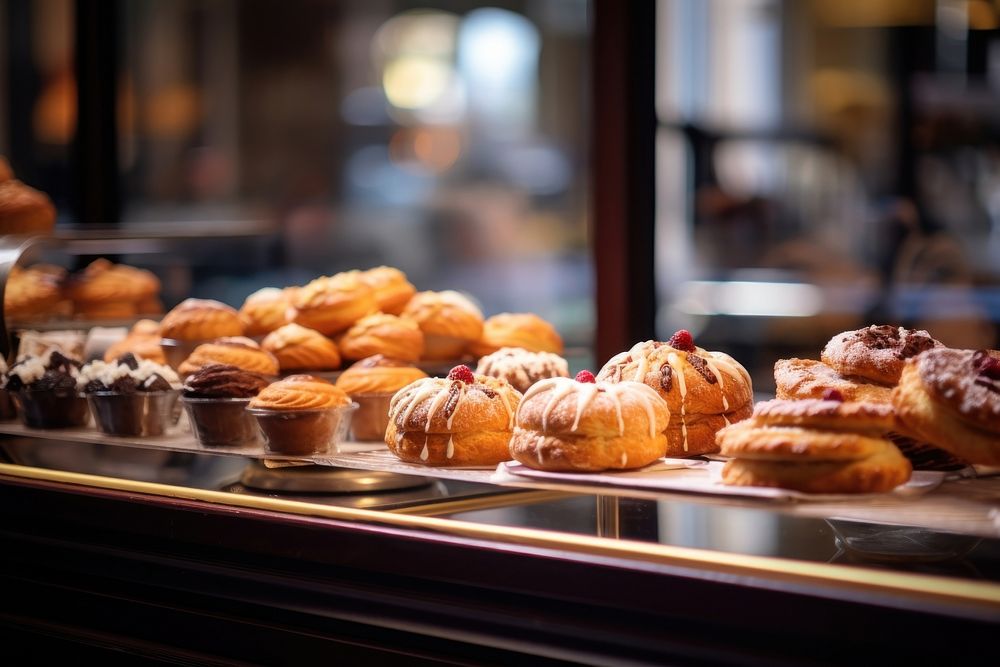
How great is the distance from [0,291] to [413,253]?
23.7 feet

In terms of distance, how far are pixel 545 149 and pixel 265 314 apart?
739 cm

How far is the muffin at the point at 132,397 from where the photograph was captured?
265 centimetres

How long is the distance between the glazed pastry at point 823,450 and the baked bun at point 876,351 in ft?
0.69

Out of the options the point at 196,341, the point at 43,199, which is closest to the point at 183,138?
the point at 43,199

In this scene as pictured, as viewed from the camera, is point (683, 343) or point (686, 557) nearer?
point (686, 557)

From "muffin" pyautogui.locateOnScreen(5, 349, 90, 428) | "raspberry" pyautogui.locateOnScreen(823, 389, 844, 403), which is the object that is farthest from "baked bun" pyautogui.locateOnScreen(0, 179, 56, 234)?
"raspberry" pyautogui.locateOnScreen(823, 389, 844, 403)

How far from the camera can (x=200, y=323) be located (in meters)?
2.95

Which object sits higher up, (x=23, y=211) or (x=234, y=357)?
(x=23, y=211)

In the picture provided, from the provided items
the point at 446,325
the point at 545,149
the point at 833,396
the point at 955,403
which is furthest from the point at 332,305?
the point at 545,149

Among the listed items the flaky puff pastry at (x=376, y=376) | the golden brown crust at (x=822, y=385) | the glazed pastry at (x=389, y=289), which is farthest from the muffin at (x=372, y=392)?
the golden brown crust at (x=822, y=385)

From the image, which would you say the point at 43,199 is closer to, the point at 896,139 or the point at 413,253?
the point at 896,139

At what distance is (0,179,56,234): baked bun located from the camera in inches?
136

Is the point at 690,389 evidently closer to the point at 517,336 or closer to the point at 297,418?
the point at 297,418

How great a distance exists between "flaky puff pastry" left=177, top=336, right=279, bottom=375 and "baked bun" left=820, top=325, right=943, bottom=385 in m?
1.28
